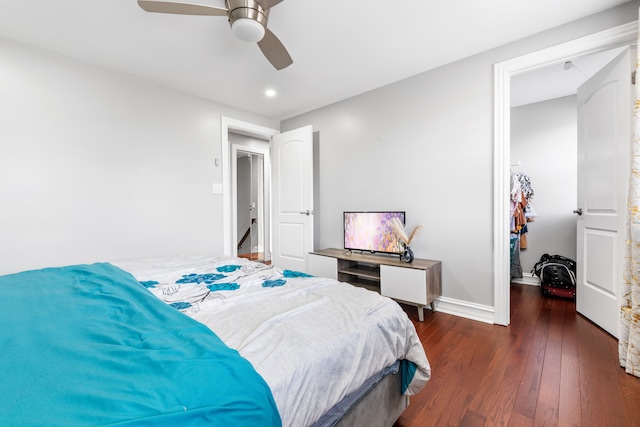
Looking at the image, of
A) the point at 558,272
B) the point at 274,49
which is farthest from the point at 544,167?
the point at 274,49

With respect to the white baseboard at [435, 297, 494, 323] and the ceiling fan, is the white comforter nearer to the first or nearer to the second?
the ceiling fan

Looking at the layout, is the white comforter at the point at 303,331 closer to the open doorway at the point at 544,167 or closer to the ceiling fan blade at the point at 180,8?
the ceiling fan blade at the point at 180,8

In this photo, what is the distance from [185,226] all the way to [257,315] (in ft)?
7.95

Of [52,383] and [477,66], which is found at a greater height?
[477,66]

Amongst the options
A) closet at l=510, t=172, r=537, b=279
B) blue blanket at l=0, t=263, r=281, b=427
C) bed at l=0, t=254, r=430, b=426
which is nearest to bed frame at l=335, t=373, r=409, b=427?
bed at l=0, t=254, r=430, b=426

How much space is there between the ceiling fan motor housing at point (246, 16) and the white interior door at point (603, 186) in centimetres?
254

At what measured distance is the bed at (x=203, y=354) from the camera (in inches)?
23.4

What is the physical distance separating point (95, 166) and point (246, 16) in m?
2.01

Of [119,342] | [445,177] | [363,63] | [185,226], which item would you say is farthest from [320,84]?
[119,342]

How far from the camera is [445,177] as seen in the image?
8.93 ft

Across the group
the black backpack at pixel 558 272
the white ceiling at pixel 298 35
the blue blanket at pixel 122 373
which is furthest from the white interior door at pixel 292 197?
the black backpack at pixel 558 272

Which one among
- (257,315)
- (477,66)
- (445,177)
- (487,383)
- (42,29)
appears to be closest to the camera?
(257,315)

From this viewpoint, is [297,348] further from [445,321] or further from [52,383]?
[445,321]

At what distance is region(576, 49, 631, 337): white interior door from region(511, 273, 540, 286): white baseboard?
3.44ft
